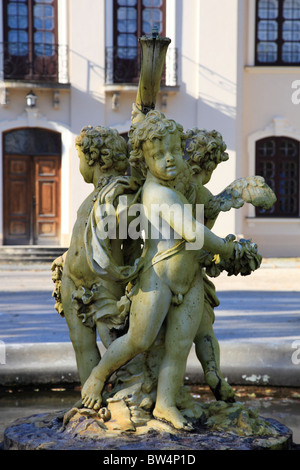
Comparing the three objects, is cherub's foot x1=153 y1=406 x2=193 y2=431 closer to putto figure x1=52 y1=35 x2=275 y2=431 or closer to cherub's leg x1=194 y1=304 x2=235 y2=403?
putto figure x1=52 y1=35 x2=275 y2=431

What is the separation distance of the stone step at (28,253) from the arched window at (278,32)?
6.98m

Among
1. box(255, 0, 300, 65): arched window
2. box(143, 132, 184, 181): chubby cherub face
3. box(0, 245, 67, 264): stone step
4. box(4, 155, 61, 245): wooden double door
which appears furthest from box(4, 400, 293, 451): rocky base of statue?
box(255, 0, 300, 65): arched window

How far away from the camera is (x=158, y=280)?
3.80m

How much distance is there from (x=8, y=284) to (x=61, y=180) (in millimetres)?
6318

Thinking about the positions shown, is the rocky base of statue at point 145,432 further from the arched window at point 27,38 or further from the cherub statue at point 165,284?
the arched window at point 27,38

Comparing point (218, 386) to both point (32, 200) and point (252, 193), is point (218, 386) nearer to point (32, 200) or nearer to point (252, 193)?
point (252, 193)

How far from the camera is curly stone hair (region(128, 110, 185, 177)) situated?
383 cm

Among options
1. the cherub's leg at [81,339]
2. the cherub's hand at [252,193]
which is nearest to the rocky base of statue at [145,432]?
the cherub's leg at [81,339]

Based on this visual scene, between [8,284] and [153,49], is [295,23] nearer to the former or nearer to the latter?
[8,284]

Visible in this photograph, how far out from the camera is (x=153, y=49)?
413 centimetres

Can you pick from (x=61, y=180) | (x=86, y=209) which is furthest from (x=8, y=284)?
(x=86, y=209)

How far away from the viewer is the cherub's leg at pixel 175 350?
3.84 metres

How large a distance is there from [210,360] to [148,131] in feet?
3.90

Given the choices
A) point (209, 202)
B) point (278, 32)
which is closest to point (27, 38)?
point (278, 32)
